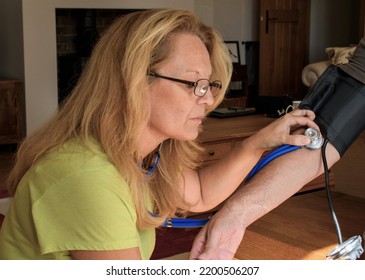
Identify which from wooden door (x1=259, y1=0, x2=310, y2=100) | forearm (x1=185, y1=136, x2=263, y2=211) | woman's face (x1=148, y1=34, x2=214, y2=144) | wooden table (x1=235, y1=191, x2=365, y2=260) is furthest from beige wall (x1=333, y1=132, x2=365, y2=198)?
wooden door (x1=259, y1=0, x2=310, y2=100)

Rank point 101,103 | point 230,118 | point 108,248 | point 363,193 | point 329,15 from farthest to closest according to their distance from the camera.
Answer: point 329,15, point 230,118, point 363,193, point 101,103, point 108,248

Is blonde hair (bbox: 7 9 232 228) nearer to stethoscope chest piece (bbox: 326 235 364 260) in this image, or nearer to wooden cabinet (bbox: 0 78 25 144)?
stethoscope chest piece (bbox: 326 235 364 260)

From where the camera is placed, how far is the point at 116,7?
7.16 metres

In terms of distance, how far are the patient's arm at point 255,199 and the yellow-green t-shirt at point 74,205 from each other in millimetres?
147

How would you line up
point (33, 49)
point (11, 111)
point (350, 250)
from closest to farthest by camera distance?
1. point (350, 250)
2. point (11, 111)
3. point (33, 49)

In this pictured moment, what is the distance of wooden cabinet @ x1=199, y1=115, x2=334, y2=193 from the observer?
3.80 m

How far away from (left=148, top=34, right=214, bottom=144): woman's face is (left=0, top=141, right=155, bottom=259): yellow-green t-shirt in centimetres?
17

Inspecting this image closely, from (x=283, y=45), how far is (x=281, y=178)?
732 centimetres

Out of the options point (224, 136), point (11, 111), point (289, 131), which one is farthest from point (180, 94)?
point (11, 111)

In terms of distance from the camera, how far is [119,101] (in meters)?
1.43

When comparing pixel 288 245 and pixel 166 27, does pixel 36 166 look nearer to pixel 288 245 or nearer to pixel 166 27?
pixel 166 27

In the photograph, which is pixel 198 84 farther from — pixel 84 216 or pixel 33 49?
pixel 33 49

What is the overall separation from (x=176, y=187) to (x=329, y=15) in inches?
317

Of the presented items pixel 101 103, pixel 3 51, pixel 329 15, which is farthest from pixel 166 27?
pixel 329 15
